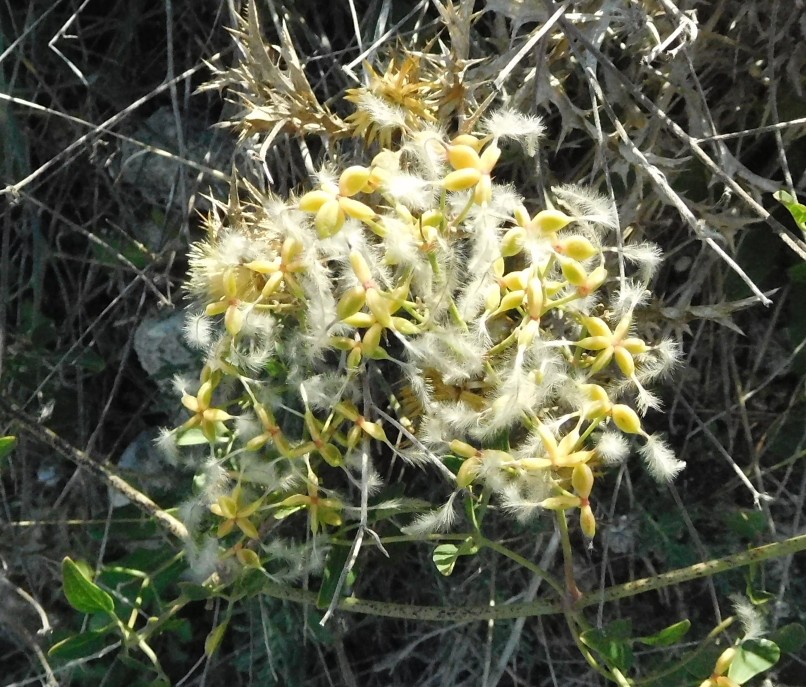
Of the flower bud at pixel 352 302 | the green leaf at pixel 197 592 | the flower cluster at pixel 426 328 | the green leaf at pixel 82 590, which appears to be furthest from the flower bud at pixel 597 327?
the green leaf at pixel 82 590

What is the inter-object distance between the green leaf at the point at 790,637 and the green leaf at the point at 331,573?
0.80m

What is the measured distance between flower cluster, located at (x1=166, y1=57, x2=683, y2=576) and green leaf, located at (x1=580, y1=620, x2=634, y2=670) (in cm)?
26

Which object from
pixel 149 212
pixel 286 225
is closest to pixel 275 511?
pixel 286 225

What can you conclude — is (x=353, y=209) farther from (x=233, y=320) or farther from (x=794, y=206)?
(x=794, y=206)

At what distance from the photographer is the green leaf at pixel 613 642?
1.36 metres

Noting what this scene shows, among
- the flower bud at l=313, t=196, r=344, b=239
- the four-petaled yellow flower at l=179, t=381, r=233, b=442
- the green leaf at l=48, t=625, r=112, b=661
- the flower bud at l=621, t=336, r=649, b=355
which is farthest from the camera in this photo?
the green leaf at l=48, t=625, r=112, b=661

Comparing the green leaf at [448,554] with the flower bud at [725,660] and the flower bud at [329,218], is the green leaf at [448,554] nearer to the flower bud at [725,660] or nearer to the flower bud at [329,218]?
the flower bud at [725,660]

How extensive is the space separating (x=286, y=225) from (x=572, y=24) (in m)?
0.66

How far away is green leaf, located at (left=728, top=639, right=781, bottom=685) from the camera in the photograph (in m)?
1.34

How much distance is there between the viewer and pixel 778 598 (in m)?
1.55

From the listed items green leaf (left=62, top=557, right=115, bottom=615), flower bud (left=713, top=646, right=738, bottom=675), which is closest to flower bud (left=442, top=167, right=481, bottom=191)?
flower bud (left=713, top=646, right=738, bottom=675)

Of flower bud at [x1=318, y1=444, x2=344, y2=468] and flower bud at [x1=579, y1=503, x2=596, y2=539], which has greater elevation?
flower bud at [x1=318, y1=444, x2=344, y2=468]

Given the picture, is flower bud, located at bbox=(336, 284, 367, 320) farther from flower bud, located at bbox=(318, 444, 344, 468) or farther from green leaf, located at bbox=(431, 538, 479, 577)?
green leaf, located at bbox=(431, 538, 479, 577)

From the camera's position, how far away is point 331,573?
146 centimetres
